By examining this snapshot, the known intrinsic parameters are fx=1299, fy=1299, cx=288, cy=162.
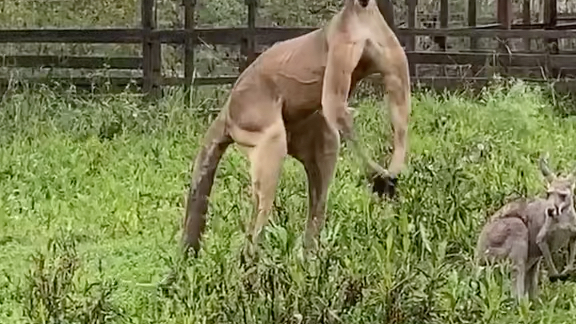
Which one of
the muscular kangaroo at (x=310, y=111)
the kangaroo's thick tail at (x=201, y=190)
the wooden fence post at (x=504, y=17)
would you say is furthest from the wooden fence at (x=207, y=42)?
the muscular kangaroo at (x=310, y=111)

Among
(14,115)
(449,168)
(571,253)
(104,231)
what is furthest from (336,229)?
(14,115)

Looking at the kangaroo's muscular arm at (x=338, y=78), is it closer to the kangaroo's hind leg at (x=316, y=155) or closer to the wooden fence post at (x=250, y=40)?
the kangaroo's hind leg at (x=316, y=155)

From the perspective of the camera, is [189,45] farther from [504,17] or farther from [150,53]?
[504,17]

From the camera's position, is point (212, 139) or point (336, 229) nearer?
point (336, 229)

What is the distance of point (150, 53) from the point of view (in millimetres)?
13641

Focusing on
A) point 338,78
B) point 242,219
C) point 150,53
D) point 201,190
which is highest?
point 338,78

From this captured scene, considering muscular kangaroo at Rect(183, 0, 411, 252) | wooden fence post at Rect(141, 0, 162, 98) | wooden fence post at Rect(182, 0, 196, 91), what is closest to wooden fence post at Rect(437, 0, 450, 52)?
wooden fence post at Rect(182, 0, 196, 91)

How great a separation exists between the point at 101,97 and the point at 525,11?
7.43 m

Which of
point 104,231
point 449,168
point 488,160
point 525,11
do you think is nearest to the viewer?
point 449,168

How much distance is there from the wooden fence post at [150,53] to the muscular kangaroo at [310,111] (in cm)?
718

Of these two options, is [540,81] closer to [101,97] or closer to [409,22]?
[409,22]

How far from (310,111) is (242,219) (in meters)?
1.05

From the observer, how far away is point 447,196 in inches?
271

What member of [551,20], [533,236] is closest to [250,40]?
[551,20]
